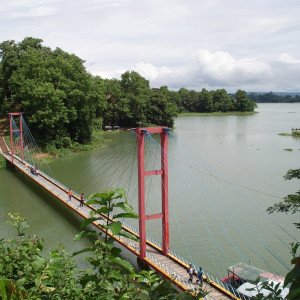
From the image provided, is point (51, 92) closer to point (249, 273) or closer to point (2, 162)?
point (2, 162)

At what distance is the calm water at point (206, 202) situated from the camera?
10.8 meters

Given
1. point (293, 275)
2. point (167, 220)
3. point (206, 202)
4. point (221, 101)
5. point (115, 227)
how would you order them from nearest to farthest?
point (293, 275) < point (115, 227) < point (167, 220) < point (206, 202) < point (221, 101)

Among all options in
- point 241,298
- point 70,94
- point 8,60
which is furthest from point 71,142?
point 241,298

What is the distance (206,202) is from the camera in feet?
48.6

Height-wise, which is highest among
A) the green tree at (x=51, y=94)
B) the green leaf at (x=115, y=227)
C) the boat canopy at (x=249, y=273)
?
the green tree at (x=51, y=94)

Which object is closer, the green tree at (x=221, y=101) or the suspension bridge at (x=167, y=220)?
the suspension bridge at (x=167, y=220)

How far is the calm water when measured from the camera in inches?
424

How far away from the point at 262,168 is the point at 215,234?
34.8 ft

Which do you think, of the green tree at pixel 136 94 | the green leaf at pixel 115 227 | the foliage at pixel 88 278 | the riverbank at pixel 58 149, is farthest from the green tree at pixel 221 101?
the green leaf at pixel 115 227

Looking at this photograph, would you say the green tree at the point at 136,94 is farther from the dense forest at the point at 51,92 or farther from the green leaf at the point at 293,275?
the green leaf at the point at 293,275

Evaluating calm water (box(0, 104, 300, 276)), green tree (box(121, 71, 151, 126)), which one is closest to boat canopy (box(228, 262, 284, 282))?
calm water (box(0, 104, 300, 276))

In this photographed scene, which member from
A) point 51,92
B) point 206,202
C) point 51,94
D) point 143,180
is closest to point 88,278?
point 143,180

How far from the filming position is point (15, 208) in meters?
15.3

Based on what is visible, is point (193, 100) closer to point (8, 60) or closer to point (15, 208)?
point (8, 60)
